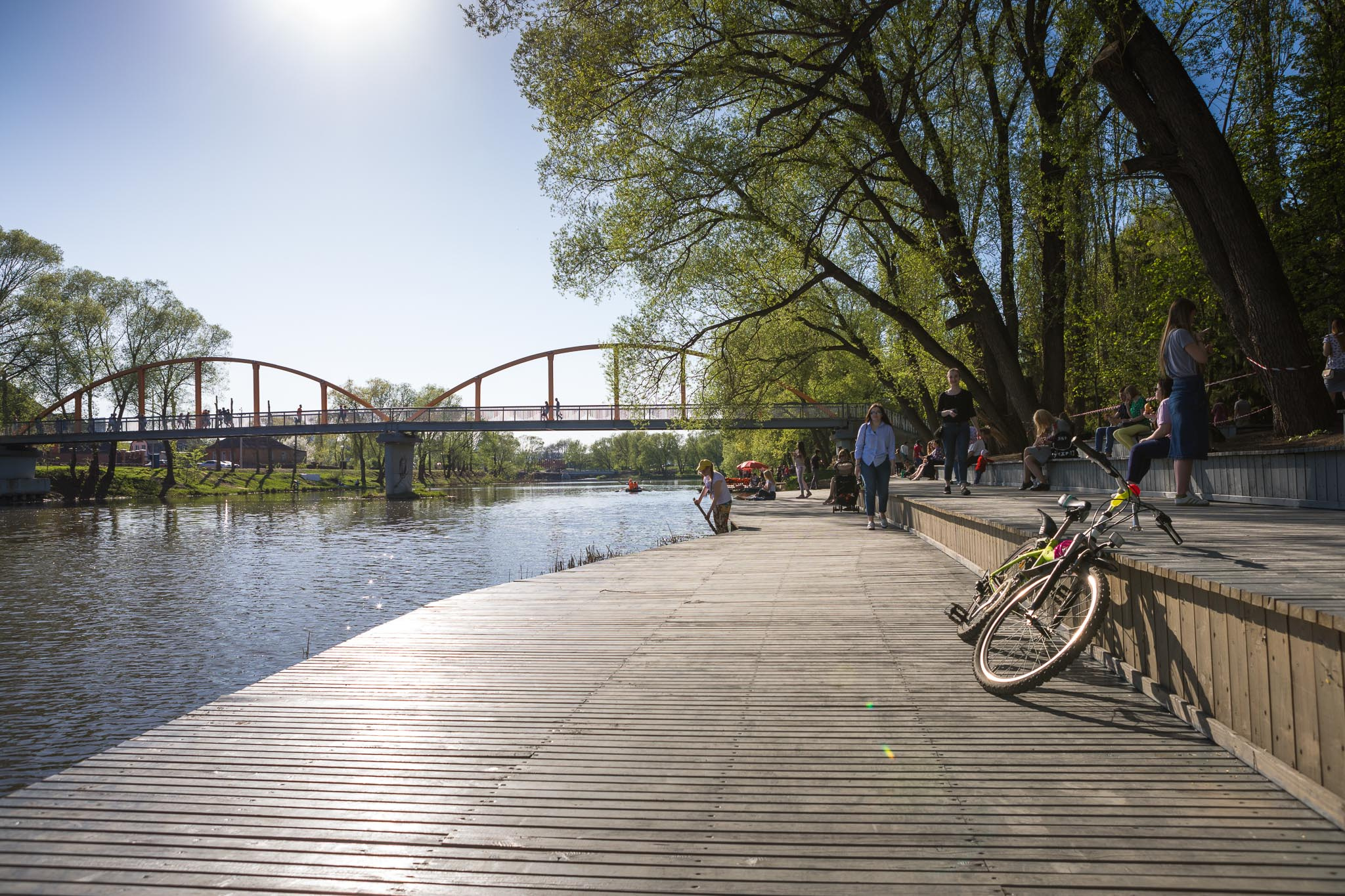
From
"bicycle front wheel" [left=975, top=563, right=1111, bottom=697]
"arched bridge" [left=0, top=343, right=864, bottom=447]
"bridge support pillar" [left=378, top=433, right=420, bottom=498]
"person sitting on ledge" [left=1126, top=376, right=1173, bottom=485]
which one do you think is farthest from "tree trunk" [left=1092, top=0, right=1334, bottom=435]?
"bridge support pillar" [left=378, top=433, right=420, bottom=498]

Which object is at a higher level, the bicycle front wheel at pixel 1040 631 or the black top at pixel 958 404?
the black top at pixel 958 404

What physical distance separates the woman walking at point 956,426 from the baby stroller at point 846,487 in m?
5.95

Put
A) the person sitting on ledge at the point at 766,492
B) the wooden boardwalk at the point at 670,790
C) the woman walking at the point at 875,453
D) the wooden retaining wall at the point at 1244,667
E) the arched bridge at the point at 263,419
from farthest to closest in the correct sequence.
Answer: the arched bridge at the point at 263,419 < the person sitting on ledge at the point at 766,492 < the woman walking at the point at 875,453 < the wooden retaining wall at the point at 1244,667 < the wooden boardwalk at the point at 670,790

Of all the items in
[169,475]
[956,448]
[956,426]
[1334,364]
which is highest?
[1334,364]

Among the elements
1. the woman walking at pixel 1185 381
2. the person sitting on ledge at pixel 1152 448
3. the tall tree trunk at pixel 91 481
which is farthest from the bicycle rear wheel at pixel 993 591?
the tall tree trunk at pixel 91 481

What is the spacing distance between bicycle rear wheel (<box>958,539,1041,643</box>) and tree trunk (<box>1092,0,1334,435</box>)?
281 inches

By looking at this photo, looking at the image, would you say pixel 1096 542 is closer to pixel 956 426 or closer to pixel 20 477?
pixel 956 426

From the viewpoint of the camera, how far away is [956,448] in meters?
14.5

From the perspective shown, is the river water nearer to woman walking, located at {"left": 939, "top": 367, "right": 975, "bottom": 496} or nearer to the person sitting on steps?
woman walking, located at {"left": 939, "top": 367, "right": 975, "bottom": 496}

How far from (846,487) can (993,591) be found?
51.8 ft

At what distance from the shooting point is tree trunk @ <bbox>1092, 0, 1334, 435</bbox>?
424 inches

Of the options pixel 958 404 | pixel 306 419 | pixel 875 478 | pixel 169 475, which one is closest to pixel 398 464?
pixel 306 419

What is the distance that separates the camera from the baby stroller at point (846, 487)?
70.5ft

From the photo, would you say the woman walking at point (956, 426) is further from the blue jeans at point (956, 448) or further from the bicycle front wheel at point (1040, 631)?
the bicycle front wheel at point (1040, 631)
